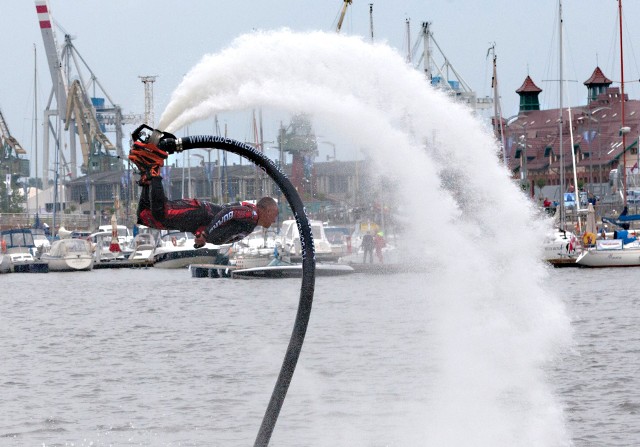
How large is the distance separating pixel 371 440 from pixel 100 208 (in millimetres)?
116264

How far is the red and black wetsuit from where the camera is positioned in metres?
14.5

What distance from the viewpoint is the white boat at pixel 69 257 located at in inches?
3484

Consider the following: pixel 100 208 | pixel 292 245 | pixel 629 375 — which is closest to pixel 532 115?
pixel 100 208

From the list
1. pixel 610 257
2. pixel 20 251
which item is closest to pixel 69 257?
pixel 20 251

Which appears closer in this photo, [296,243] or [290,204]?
[290,204]

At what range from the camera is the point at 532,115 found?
185375 millimetres

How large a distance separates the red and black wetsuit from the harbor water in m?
5.48

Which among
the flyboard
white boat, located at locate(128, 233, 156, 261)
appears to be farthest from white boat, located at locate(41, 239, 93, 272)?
the flyboard

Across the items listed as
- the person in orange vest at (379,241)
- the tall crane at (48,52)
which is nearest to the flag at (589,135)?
the tall crane at (48,52)

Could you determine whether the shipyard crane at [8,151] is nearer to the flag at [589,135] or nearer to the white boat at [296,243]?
the flag at [589,135]

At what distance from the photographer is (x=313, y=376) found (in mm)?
30266

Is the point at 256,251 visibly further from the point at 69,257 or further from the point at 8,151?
the point at 8,151

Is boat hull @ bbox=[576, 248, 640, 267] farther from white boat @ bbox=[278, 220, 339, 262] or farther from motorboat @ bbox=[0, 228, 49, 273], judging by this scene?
motorboat @ bbox=[0, 228, 49, 273]

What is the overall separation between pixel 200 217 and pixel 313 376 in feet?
52.4
